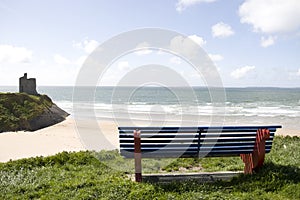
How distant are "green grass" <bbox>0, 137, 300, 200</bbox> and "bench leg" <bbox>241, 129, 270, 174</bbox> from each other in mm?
206

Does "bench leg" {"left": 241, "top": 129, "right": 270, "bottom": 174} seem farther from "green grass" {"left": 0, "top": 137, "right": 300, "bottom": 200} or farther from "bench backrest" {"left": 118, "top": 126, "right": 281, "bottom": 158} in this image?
"green grass" {"left": 0, "top": 137, "right": 300, "bottom": 200}

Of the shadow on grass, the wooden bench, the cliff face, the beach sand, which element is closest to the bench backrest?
the wooden bench

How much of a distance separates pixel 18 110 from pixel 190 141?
16795 mm

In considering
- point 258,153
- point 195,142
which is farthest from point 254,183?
point 195,142

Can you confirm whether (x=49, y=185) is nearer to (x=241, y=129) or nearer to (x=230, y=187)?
(x=230, y=187)

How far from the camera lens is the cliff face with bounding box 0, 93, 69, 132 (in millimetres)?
17688

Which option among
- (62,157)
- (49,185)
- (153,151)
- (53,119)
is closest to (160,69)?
(62,157)

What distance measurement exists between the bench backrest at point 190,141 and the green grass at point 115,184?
570 millimetres

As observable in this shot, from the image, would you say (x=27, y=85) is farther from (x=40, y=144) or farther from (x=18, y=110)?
(x=40, y=144)

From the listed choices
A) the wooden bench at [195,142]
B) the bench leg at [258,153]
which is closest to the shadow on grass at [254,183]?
the bench leg at [258,153]

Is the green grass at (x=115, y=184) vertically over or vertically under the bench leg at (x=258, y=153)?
under

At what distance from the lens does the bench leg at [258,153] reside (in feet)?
18.3

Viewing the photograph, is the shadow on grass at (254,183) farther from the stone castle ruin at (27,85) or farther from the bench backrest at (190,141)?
the stone castle ruin at (27,85)

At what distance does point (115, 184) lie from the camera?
16.5ft
